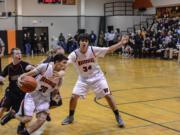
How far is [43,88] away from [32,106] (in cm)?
34

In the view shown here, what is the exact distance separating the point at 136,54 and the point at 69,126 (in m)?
16.6

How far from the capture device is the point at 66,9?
95.0ft

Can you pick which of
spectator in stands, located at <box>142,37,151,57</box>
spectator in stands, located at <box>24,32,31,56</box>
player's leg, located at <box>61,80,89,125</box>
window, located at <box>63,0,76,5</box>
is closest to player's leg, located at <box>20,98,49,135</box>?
player's leg, located at <box>61,80,89,125</box>

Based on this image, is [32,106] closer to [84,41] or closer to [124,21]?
[84,41]

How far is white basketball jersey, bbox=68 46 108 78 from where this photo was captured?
5949 mm

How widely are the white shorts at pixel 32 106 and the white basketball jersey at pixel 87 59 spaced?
121cm

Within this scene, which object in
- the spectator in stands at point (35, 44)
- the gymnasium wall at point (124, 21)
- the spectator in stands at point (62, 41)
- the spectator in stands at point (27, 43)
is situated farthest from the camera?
the gymnasium wall at point (124, 21)

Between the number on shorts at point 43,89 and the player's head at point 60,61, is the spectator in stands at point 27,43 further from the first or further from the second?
the player's head at point 60,61

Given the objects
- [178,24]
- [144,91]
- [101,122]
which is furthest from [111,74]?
[178,24]

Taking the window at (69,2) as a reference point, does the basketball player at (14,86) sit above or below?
below

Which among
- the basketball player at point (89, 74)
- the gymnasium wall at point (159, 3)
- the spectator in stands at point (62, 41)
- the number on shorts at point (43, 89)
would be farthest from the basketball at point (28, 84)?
the gymnasium wall at point (159, 3)

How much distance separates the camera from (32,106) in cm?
494

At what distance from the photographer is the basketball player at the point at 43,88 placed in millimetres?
4906

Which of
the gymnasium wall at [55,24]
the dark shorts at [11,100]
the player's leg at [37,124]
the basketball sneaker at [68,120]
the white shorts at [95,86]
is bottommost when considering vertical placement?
the basketball sneaker at [68,120]
